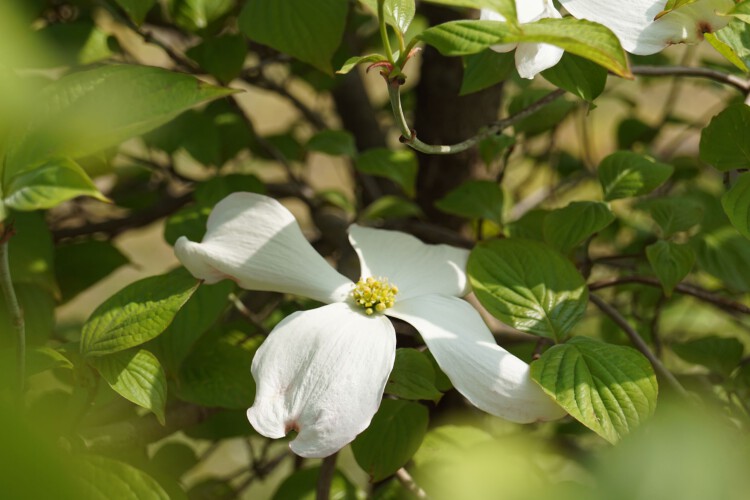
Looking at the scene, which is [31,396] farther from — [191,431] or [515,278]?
[515,278]

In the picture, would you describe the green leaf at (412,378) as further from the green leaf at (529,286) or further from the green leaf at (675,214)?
the green leaf at (675,214)

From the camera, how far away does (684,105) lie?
2.27 metres

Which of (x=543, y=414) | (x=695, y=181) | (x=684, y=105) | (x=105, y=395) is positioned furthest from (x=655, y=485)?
(x=684, y=105)

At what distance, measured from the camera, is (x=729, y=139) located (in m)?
0.48

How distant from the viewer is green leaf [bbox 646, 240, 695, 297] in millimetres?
512

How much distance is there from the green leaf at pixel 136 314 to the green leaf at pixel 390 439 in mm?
146

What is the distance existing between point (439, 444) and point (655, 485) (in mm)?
442

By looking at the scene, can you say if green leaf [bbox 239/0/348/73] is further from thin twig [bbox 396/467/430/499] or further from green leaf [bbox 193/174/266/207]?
thin twig [bbox 396/467/430/499]

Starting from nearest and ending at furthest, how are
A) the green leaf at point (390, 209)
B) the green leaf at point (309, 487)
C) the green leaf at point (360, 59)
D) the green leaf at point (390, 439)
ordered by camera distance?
the green leaf at point (360, 59) < the green leaf at point (390, 439) < the green leaf at point (309, 487) < the green leaf at point (390, 209)

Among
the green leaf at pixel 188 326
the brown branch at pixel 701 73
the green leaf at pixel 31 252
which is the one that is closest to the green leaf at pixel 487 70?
the brown branch at pixel 701 73

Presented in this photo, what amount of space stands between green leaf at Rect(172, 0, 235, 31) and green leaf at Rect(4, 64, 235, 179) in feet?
0.66

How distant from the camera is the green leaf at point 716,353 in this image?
0.59 metres

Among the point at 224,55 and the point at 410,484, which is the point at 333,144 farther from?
the point at 410,484

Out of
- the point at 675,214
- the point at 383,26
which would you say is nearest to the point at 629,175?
the point at 675,214
